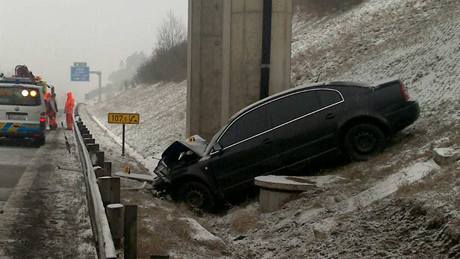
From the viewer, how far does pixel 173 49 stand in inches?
2274

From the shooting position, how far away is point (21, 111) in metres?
17.8

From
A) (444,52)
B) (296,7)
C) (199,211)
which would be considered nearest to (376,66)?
(444,52)

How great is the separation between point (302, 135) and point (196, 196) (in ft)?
7.25

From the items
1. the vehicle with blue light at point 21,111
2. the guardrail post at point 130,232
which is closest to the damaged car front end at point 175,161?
the guardrail post at point 130,232

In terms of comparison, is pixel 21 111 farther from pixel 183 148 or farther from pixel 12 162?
pixel 183 148

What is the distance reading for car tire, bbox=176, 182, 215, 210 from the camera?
1017cm

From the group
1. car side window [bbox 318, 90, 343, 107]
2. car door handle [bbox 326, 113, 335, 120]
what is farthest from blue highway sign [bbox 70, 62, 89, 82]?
car door handle [bbox 326, 113, 335, 120]

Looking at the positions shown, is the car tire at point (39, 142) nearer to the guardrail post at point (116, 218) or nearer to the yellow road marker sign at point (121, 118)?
the yellow road marker sign at point (121, 118)

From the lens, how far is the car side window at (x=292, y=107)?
10180 millimetres

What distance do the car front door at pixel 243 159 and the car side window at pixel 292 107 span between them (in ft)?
0.91

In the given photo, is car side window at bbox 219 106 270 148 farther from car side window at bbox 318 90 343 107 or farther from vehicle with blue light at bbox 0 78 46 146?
vehicle with blue light at bbox 0 78 46 146

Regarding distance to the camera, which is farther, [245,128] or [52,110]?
[52,110]

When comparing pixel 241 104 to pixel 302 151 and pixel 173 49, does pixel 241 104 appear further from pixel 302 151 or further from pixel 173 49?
pixel 173 49

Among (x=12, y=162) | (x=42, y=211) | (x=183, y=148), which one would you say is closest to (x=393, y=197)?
(x=183, y=148)
